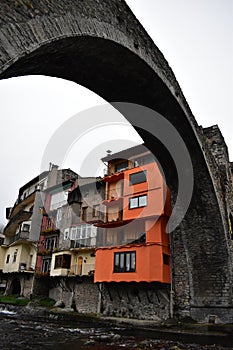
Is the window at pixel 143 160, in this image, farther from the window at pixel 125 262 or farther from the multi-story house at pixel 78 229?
the window at pixel 125 262

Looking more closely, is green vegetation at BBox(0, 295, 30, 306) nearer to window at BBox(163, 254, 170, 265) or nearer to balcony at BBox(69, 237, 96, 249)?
balcony at BBox(69, 237, 96, 249)

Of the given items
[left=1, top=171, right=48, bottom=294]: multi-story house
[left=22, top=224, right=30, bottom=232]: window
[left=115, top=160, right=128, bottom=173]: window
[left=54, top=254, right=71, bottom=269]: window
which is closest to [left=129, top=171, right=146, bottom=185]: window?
[left=115, top=160, right=128, bottom=173]: window

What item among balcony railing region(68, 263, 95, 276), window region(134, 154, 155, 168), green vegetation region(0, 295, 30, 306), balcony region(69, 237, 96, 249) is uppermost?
window region(134, 154, 155, 168)

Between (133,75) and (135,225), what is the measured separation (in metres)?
10.3

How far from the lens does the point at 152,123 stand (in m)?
7.69

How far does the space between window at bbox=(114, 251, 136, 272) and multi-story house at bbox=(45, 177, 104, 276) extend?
302cm

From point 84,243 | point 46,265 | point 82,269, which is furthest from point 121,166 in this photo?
point 46,265

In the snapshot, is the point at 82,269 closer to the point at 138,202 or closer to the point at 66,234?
the point at 66,234

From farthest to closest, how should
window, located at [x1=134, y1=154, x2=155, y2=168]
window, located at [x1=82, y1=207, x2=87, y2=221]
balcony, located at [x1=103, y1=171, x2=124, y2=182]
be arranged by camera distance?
window, located at [x1=82, y1=207, x2=87, y2=221]
balcony, located at [x1=103, y1=171, x2=124, y2=182]
window, located at [x1=134, y1=154, x2=155, y2=168]

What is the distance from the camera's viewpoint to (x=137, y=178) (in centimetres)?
1559

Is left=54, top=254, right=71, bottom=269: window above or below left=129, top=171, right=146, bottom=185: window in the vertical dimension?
below

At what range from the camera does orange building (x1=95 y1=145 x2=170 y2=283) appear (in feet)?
43.6

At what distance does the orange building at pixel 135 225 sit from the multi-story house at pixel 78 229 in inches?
51.4

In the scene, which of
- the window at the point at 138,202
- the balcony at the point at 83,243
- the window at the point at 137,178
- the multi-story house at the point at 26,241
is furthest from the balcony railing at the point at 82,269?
the window at the point at 137,178
